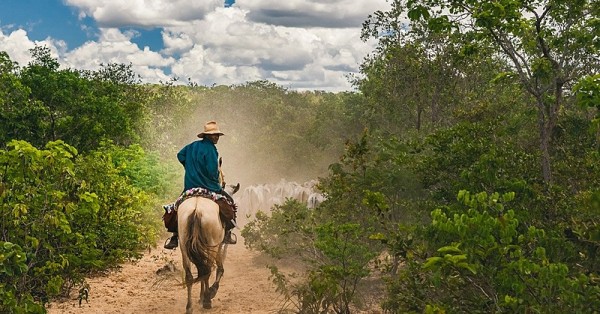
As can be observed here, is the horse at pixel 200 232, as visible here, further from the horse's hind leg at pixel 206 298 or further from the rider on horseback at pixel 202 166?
the horse's hind leg at pixel 206 298

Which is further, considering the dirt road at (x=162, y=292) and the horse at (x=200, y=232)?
the dirt road at (x=162, y=292)

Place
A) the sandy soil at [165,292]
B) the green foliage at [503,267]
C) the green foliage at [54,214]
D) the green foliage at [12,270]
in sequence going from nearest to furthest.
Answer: the green foliage at [503,267] → the green foliage at [12,270] → the green foliage at [54,214] → the sandy soil at [165,292]

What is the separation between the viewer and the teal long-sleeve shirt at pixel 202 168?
952 cm

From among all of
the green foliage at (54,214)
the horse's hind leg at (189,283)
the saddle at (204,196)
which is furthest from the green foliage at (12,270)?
the saddle at (204,196)

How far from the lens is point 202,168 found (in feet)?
31.4

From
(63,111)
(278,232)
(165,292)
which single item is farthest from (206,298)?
(63,111)

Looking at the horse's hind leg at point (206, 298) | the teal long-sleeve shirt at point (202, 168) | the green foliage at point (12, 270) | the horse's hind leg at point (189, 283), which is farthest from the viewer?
the horse's hind leg at point (206, 298)

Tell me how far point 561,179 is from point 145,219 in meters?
10.3

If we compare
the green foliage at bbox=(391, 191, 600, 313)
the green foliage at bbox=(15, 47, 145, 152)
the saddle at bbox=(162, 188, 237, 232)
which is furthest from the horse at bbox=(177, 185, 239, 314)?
the green foliage at bbox=(15, 47, 145, 152)

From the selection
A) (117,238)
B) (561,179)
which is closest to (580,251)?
(561,179)

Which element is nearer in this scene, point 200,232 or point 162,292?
point 200,232

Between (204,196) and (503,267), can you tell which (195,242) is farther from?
(503,267)

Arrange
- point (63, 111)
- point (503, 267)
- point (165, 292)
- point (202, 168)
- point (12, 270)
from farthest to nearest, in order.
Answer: point (63, 111) → point (165, 292) → point (202, 168) → point (12, 270) → point (503, 267)

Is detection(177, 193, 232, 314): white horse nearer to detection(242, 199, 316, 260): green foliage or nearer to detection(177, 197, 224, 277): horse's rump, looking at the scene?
detection(177, 197, 224, 277): horse's rump
